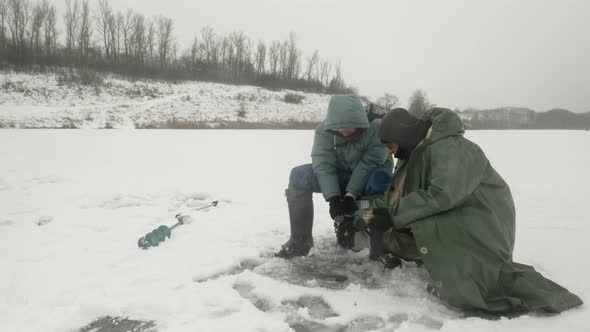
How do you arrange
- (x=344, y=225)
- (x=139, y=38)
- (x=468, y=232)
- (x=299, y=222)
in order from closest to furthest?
1. (x=468, y=232)
2. (x=344, y=225)
3. (x=299, y=222)
4. (x=139, y=38)

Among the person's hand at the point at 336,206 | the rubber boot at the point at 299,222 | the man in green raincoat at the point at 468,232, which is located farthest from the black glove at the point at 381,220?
the rubber boot at the point at 299,222

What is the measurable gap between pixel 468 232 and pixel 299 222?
135cm

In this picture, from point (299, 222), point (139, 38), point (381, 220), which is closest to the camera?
point (381, 220)

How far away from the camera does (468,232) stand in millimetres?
1995

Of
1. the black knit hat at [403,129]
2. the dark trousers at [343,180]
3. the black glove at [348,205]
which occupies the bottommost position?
the black glove at [348,205]

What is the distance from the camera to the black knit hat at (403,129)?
2.32 meters

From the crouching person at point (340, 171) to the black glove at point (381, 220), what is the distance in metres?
0.43

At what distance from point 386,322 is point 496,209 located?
0.85 m

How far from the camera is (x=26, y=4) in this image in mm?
40250

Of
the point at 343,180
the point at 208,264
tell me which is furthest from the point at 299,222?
the point at 208,264

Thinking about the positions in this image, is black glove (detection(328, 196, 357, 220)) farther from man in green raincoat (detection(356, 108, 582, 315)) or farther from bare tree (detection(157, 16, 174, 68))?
bare tree (detection(157, 16, 174, 68))

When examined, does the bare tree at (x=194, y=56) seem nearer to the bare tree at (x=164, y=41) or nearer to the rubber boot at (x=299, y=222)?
the bare tree at (x=164, y=41)

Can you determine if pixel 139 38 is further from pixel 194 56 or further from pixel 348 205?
pixel 348 205

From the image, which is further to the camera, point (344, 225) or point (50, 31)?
point (50, 31)
